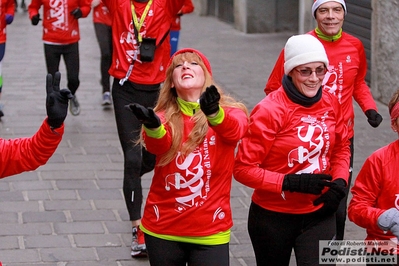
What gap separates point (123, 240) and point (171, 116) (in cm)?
227

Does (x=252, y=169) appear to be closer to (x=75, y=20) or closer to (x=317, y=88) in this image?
(x=317, y=88)

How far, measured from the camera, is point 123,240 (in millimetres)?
6273

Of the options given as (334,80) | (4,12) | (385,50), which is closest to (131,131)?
(334,80)

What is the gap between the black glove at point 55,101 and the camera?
361cm

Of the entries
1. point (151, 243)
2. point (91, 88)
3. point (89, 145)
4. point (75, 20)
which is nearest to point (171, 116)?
point (151, 243)

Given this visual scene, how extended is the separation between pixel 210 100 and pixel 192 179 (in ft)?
1.65

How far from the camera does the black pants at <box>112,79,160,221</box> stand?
5945mm

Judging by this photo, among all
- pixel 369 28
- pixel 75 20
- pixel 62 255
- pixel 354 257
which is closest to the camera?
pixel 354 257

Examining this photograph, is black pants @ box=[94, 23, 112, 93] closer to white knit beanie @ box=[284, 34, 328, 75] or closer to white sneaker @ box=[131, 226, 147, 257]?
white sneaker @ box=[131, 226, 147, 257]

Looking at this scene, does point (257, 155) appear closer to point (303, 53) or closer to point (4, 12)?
point (303, 53)

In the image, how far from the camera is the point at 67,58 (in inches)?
388

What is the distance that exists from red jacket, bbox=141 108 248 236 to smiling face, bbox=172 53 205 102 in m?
0.12

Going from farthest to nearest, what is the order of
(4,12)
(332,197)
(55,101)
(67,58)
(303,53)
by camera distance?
(67,58) → (4,12) → (303,53) → (332,197) → (55,101)

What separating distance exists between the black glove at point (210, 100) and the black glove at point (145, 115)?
0.73ft
